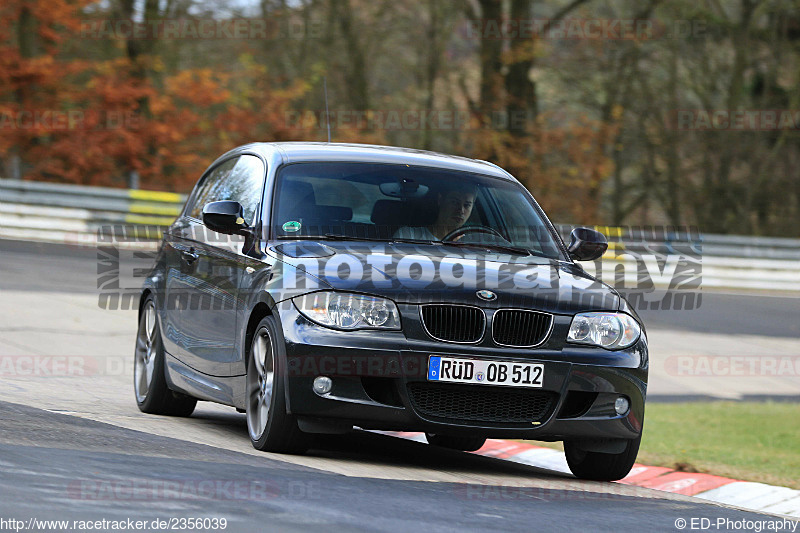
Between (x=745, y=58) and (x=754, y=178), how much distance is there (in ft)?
9.64

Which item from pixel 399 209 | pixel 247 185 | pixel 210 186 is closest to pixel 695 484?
pixel 399 209

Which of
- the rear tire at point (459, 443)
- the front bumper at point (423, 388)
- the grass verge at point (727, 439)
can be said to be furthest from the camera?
the rear tire at point (459, 443)

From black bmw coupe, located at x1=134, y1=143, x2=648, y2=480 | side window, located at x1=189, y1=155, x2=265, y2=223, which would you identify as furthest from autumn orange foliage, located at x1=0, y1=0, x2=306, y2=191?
black bmw coupe, located at x1=134, y1=143, x2=648, y2=480

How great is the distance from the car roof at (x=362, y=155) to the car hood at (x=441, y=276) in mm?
808

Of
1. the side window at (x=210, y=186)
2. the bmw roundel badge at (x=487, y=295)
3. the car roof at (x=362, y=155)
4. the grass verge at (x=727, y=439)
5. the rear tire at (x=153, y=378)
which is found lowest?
the grass verge at (x=727, y=439)

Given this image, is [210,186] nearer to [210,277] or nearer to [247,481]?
[210,277]

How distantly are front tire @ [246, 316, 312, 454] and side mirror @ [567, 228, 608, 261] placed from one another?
2192 millimetres

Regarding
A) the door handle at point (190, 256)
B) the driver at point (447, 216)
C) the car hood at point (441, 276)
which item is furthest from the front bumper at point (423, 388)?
the door handle at point (190, 256)

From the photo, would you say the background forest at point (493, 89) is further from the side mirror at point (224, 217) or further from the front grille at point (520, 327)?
the front grille at point (520, 327)

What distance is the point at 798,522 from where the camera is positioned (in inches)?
249

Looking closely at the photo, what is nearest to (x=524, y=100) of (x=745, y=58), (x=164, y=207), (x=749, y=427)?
(x=745, y=58)

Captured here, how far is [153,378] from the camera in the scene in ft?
29.8

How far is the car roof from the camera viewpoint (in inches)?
316

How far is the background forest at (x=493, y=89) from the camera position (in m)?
28.6
